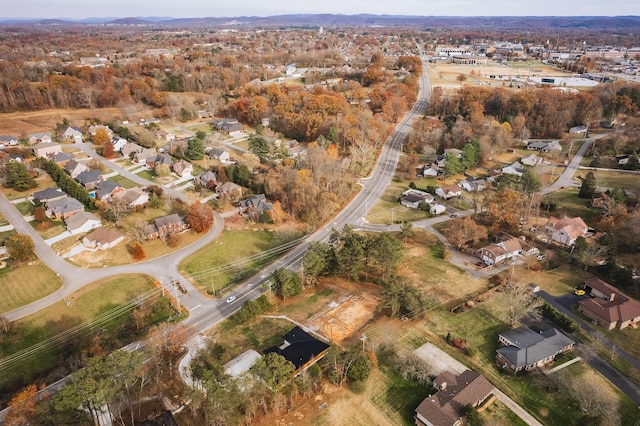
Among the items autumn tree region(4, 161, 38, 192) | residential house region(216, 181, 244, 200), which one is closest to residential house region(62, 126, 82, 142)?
autumn tree region(4, 161, 38, 192)

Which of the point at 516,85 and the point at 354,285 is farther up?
the point at 516,85

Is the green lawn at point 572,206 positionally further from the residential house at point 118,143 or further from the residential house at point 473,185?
the residential house at point 118,143

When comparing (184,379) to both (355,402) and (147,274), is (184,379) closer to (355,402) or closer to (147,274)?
(355,402)

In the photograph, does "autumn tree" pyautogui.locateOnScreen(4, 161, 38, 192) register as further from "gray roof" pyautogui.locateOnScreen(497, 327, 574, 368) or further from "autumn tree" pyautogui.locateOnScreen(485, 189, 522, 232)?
"gray roof" pyautogui.locateOnScreen(497, 327, 574, 368)

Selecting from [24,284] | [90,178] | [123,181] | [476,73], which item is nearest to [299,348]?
[24,284]

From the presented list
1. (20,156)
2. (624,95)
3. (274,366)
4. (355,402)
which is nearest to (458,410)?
(355,402)

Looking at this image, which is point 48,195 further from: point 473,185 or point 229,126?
point 473,185
